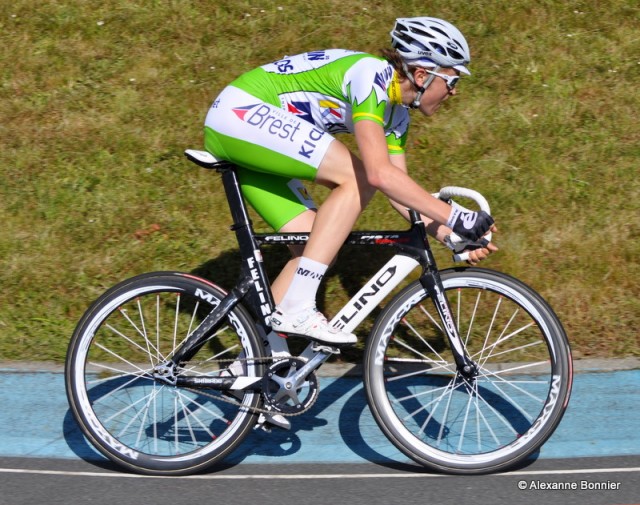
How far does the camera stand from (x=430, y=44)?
14.5ft

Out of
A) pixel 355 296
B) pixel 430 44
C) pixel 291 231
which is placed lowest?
pixel 355 296

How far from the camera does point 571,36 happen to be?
8359mm

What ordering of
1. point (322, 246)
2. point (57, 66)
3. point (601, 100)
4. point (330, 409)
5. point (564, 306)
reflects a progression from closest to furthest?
point (322, 246) → point (330, 409) → point (564, 306) → point (601, 100) → point (57, 66)

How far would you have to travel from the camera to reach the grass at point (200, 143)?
6277 mm

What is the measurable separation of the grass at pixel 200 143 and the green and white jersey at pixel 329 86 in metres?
1.73

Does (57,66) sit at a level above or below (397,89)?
below

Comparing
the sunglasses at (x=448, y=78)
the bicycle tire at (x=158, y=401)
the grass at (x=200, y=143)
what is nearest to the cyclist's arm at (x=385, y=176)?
the sunglasses at (x=448, y=78)

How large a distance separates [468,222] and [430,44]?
85 cm

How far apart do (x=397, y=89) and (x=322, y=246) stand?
2.71 feet

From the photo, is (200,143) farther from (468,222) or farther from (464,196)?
(468,222)

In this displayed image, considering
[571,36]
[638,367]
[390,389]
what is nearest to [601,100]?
[571,36]

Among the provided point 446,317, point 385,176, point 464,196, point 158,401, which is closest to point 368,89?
point 385,176

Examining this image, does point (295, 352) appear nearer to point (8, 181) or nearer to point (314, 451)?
point (314, 451)

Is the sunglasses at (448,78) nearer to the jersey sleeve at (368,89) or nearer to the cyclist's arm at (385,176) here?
the jersey sleeve at (368,89)
